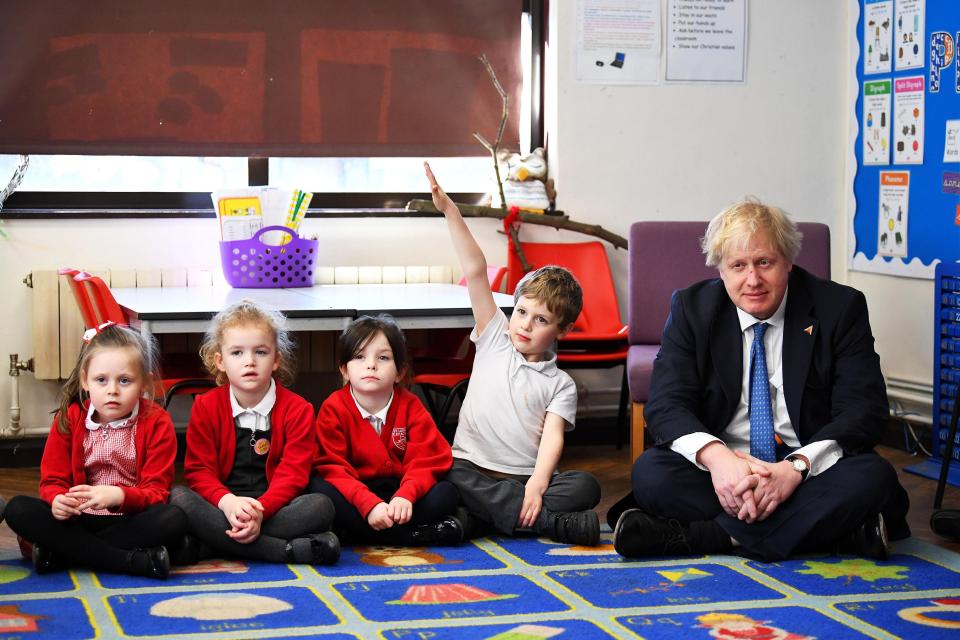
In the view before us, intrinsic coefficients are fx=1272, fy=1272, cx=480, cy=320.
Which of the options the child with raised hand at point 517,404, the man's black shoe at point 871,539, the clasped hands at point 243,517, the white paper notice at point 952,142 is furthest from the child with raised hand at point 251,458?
the white paper notice at point 952,142

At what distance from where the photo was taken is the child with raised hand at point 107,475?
2.71 m

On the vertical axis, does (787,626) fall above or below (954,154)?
below

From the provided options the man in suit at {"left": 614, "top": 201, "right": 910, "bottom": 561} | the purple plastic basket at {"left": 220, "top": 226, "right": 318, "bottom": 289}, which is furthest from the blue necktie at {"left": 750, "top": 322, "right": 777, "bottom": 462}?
the purple plastic basket at {"left": 220, "top": 226, "right": 318, "bottom": 289}

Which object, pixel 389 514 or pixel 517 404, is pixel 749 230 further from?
pixel 389 514

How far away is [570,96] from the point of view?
4676 millimetres

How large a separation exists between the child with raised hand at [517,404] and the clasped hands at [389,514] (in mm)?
222

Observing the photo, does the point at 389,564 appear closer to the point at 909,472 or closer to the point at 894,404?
the point at 909,472

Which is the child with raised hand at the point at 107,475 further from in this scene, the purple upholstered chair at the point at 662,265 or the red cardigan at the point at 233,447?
the purple upholstered chair at the point at 662,265

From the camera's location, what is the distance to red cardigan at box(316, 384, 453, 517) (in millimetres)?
3066

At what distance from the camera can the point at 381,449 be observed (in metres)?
3.11

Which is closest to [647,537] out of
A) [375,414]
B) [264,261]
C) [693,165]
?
[375,414]

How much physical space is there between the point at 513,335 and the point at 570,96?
1674mm

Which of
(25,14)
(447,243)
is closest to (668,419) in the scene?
(447,243)

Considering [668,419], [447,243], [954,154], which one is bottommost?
[668,419]
